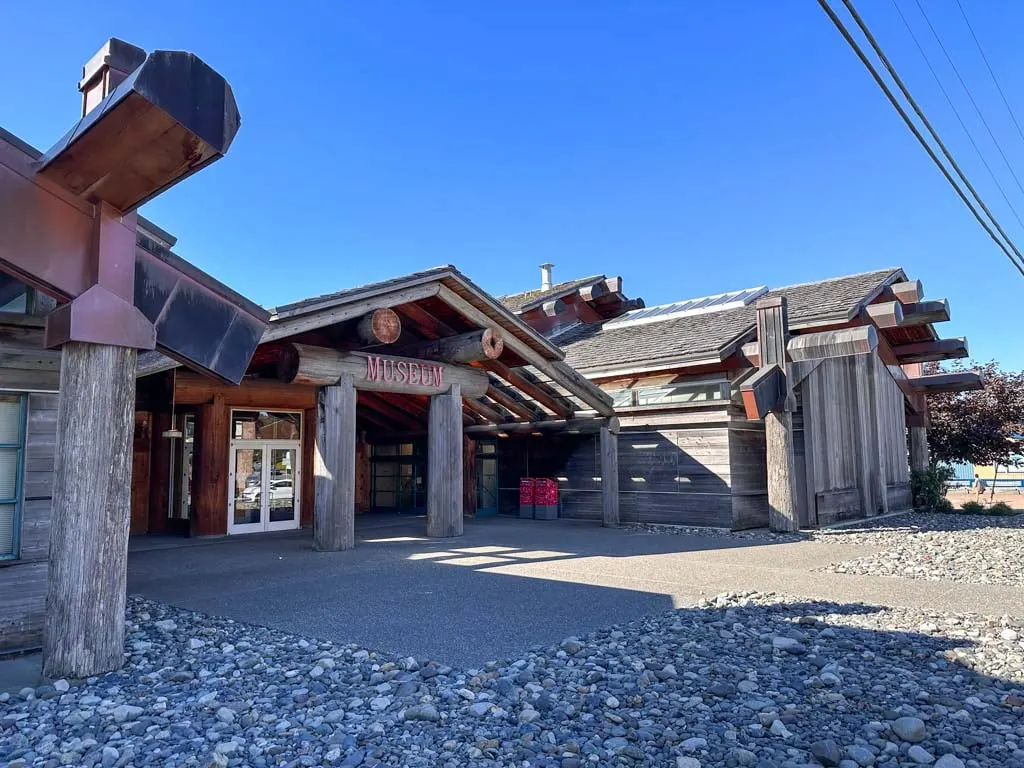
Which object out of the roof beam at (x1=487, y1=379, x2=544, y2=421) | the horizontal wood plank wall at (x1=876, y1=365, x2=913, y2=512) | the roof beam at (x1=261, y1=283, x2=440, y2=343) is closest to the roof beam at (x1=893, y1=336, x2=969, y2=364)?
the horizontal wood plank wall at (x1=876, y1=365, x2=913, y2=512)

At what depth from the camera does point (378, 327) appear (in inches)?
386

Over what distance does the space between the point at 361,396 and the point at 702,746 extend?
1303cm

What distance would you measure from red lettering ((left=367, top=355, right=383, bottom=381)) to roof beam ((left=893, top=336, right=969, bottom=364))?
48.9 ft

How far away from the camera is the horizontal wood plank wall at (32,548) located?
5258 millimetres

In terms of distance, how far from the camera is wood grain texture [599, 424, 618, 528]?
13805 mm

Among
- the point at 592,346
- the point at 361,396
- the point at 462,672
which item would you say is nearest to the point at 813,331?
the point at 592,346

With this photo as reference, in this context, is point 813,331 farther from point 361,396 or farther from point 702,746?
point 702,746

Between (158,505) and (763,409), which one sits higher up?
Result: (763,409)

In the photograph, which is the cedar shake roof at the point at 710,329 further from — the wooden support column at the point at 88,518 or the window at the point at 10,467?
the window at the point at 10,467

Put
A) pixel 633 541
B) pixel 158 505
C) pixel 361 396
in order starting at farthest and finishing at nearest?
pixel 361 396
pixel 158 505
pixel 633 541

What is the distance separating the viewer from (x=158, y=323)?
5031 mm

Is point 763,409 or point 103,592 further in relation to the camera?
point 763,409

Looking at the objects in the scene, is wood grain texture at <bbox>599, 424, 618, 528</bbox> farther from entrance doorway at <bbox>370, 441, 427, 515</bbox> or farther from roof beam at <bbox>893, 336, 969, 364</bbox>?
roof beam at <bbox>893, 336, 969, 364</bbox>

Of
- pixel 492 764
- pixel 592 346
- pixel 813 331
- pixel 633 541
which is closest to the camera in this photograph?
pixel 492 764
